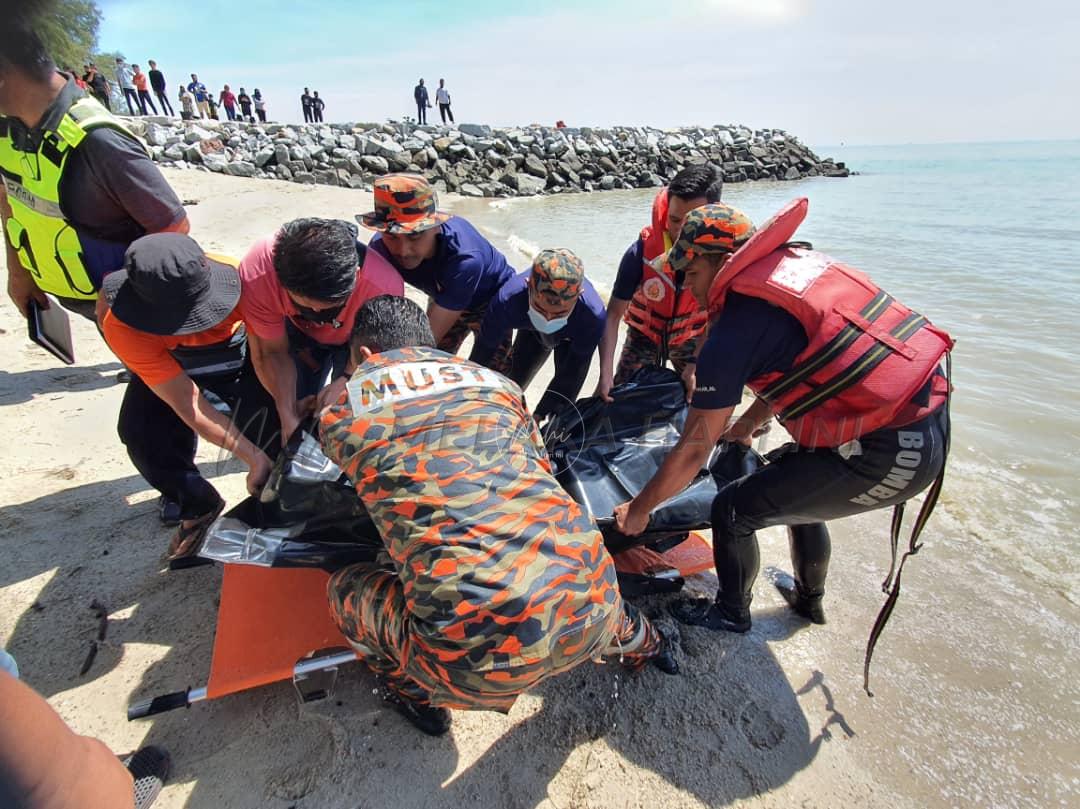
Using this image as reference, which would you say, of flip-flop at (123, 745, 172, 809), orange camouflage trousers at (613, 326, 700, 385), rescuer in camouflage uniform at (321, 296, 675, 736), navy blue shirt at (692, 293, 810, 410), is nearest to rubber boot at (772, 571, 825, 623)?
navy blue shirt at (692, 293, 810, 410)

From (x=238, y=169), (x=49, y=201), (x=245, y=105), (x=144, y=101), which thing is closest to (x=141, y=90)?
(x=144, y=101)

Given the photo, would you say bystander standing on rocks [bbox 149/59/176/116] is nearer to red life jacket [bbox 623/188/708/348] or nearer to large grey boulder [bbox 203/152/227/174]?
large grey boulder [bbox 203/152/227/174]

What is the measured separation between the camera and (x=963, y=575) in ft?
8.78

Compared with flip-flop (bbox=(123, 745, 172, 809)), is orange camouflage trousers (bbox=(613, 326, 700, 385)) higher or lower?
higher

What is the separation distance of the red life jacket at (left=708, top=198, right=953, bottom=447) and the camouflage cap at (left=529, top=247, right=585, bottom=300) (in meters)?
1.00

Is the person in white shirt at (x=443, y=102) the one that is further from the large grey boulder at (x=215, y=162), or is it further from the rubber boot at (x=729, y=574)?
the rubber boot at (x=729, y=574)

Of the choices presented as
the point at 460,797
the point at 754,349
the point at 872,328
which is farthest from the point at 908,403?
the point at 460,797

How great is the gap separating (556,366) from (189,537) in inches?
79.5

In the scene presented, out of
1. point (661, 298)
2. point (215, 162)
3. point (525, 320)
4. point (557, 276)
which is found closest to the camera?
point (557, 276)

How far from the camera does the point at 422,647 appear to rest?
1408 mm

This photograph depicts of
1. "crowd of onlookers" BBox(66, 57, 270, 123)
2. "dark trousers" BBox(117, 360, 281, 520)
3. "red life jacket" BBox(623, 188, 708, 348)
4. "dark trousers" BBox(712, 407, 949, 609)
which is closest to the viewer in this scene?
"dark trousers" BBox(712, 407, 949, 609)

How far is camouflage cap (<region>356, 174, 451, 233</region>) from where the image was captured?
8.79ft

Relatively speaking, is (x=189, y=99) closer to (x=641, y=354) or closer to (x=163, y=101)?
(x=163, y=101)

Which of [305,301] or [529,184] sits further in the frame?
[529,184]
